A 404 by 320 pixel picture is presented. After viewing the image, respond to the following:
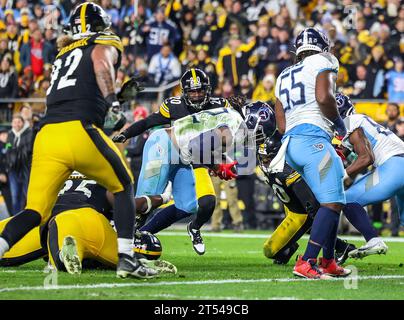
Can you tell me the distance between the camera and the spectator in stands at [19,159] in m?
14.8

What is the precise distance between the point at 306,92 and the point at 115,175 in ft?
5.37

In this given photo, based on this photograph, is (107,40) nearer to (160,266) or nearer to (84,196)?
(84,196)

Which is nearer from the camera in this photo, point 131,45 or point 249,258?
point 249,258

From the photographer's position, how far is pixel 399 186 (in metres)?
8.33

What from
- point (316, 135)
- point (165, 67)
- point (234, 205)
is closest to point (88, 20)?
point (316, 135)

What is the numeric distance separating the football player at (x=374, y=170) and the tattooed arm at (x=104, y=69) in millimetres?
2654

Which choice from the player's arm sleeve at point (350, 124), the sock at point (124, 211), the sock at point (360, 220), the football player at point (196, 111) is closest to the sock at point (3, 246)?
the sock at point (124, 211)

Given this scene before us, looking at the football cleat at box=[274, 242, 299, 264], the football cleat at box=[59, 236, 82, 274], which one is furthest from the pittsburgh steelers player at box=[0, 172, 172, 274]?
the football cleat at box=[274, 242, 299, 264]

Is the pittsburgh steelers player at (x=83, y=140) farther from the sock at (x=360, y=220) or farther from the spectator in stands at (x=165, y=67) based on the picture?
the spectator in stands at (x=165, y=67)

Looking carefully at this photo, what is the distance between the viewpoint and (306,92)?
23.0ft

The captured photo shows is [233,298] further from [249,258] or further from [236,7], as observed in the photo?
[236,7]

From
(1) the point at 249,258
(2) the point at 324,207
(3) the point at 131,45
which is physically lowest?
(1) the point at 249,258
